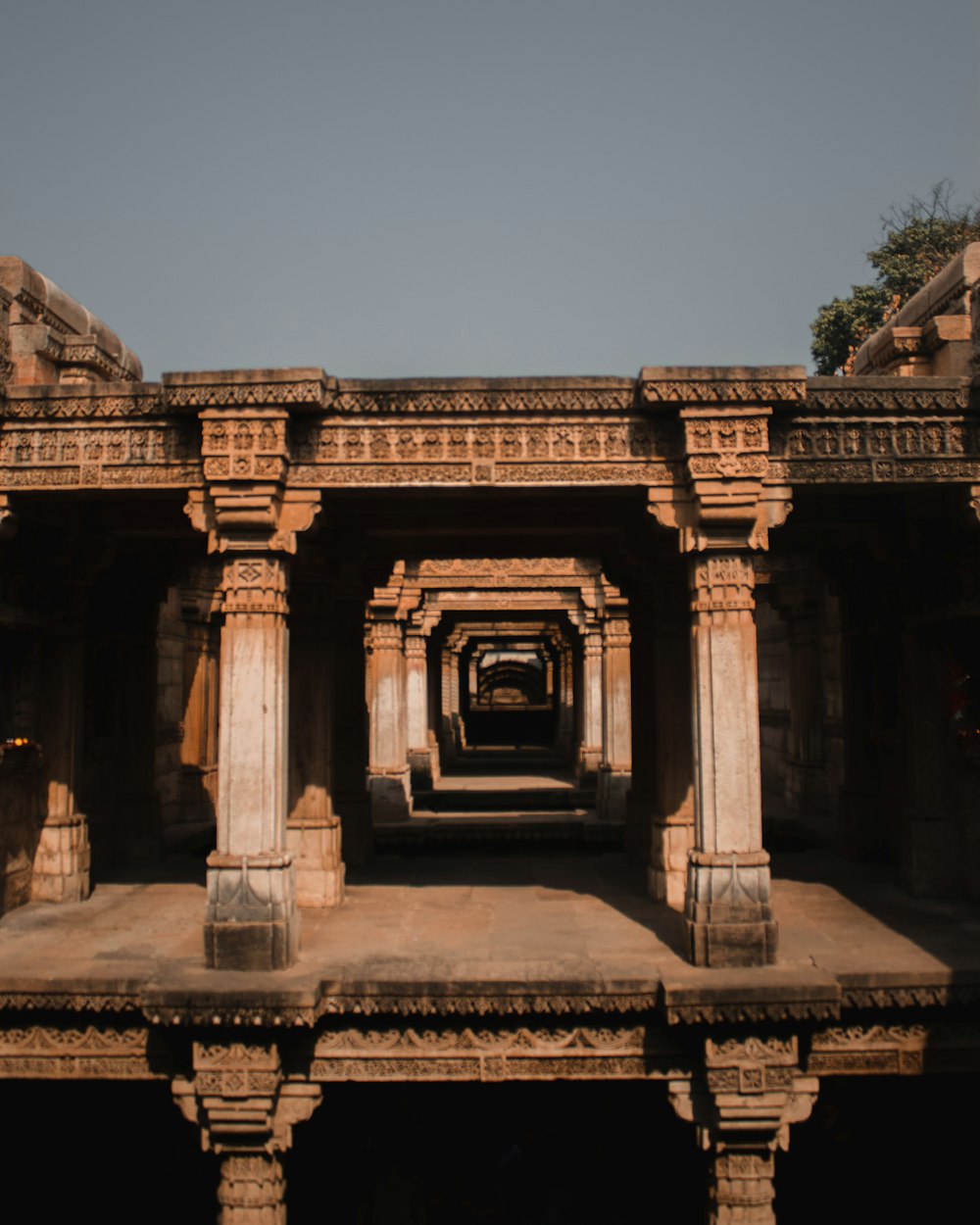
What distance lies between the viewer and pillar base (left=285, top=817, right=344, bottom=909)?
8344 mm

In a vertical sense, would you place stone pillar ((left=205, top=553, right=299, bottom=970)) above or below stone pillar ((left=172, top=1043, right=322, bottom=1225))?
above

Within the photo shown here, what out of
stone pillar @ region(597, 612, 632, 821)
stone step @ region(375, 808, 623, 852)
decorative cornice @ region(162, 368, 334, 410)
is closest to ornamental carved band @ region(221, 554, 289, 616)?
decorative cornice @ region(162, 368, 334, 410)

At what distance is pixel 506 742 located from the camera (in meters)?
33.2

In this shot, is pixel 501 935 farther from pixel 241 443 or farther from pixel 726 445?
pixel 241 443

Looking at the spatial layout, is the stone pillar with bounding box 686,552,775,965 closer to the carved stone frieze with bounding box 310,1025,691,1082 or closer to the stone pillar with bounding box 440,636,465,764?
the carved stone frieze with bounding box 310,1025,691,1082

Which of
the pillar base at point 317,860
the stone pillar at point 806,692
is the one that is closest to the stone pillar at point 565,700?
the stone pillar at point 806,692

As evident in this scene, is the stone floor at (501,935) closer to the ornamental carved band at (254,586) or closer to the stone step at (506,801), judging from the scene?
the ornamental carved band at (254,586)

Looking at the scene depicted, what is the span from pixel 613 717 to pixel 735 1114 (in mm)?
9079

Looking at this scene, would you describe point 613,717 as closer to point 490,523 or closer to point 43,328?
point 490,523

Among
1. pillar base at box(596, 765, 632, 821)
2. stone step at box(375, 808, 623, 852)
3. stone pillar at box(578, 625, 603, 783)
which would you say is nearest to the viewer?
stone step at box(375, 808, 623, 852)

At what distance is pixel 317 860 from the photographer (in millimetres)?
8531

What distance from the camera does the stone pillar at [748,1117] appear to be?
19.3ft

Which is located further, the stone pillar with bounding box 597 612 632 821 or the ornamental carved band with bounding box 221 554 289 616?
the stone pillar with bounding box 597 612 632 821

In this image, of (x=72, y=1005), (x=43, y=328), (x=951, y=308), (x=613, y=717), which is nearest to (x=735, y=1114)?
(x=72, y=1005)
